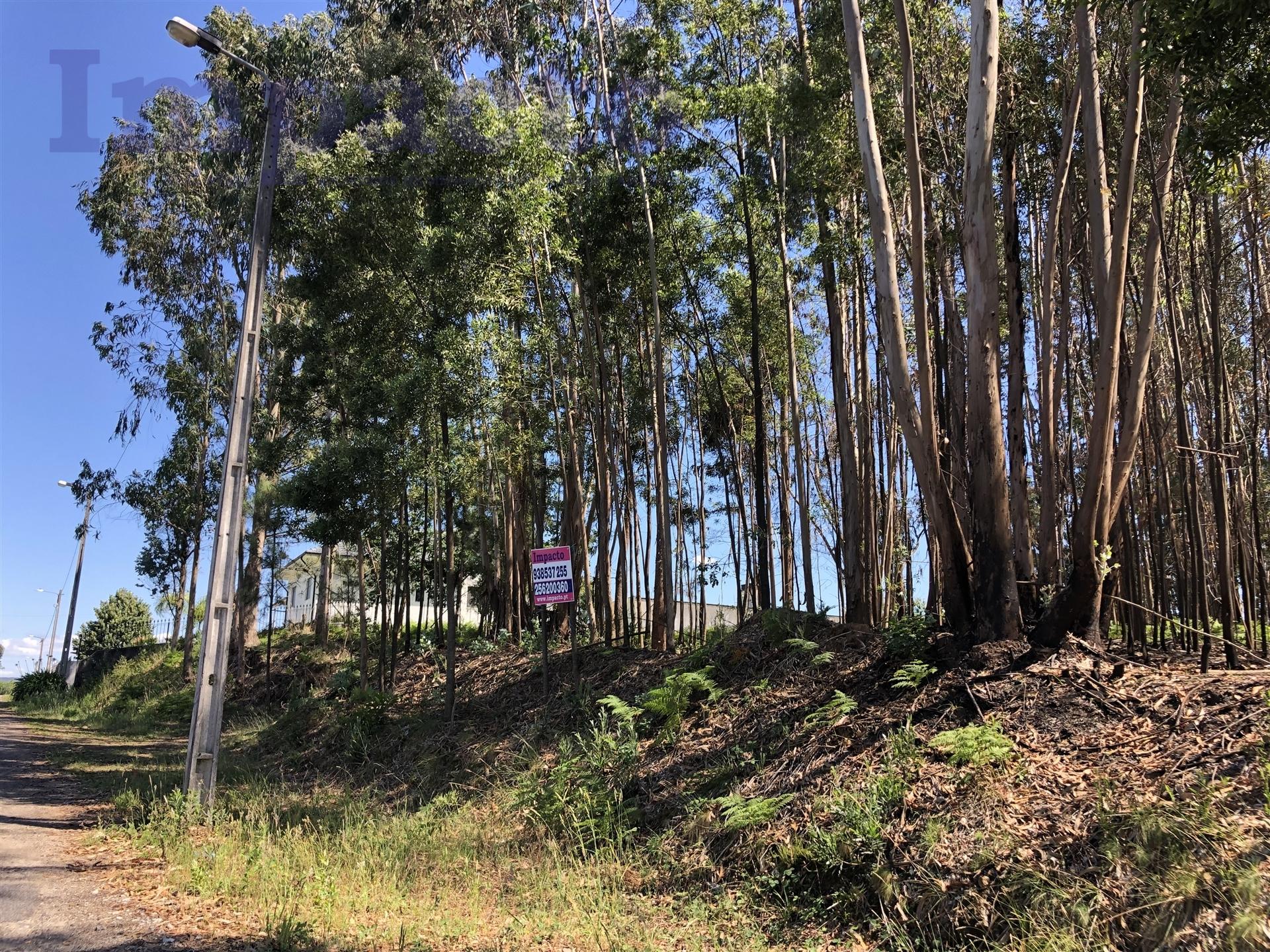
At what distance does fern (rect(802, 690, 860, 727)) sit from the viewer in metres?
7.20

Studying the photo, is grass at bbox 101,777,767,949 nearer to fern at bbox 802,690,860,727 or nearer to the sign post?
fern at bbox 802,690,860,727

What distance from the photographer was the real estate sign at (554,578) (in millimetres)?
10594

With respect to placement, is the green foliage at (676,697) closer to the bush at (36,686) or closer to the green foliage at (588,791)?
the green foliage at (588,791)

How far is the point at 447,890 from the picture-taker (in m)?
6.17

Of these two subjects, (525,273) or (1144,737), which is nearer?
(1144,737)

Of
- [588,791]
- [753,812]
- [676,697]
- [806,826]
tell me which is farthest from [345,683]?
[806,826]

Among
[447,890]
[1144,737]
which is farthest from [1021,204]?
[447,890]

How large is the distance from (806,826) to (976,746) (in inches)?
54.7

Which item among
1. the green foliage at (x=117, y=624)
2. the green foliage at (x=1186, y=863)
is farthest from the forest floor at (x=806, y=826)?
the green foliage at (x=117, y=624)

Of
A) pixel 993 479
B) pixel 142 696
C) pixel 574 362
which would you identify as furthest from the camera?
pixel 142 696

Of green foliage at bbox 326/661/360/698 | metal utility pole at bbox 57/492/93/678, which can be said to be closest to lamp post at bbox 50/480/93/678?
metal utility pole at bbox 57/492/93/678

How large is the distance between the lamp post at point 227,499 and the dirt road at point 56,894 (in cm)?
122

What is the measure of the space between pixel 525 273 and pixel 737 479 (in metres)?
6.53

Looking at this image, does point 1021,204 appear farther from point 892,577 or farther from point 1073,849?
point 1073,849
